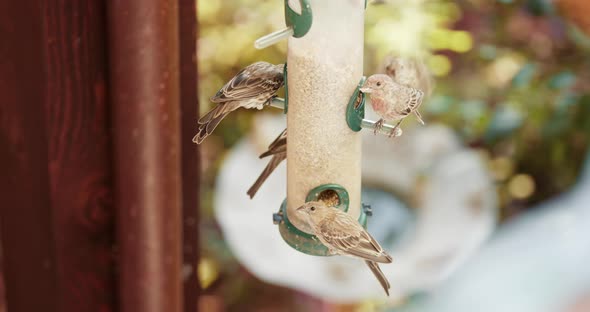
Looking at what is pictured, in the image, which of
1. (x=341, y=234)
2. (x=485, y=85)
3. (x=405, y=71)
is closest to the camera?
(x=341, y=234)

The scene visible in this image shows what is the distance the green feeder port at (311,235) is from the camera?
99 centimetres

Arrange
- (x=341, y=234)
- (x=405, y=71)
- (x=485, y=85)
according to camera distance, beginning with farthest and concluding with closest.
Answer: (x=485, y=85), (x=405, y=71), (x=341, y=234)

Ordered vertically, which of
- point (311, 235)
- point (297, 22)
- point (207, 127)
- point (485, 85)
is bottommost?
point (485, 85)

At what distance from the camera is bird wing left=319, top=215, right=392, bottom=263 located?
897 mm

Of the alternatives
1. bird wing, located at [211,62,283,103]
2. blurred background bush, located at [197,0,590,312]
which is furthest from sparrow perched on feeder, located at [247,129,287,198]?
blurred background bush, located at [197,0,590,312]

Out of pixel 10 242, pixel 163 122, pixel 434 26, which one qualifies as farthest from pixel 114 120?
pixel 434 26

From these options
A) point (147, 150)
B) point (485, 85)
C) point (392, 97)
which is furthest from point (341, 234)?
A: point (485, 85)

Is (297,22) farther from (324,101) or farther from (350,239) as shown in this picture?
(350,239)

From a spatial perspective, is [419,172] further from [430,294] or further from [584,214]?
[584,214]

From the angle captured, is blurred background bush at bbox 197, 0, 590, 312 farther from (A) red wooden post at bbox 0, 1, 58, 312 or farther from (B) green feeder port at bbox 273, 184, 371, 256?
(B) green feeder port at bbox 273, 184, 371, 256

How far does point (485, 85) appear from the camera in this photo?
224 centimetres

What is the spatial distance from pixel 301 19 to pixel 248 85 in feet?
0.35

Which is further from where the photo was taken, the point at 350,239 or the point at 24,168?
the point at 24,168

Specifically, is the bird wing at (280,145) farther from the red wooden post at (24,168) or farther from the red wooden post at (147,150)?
the red wooden post at (24,168)
